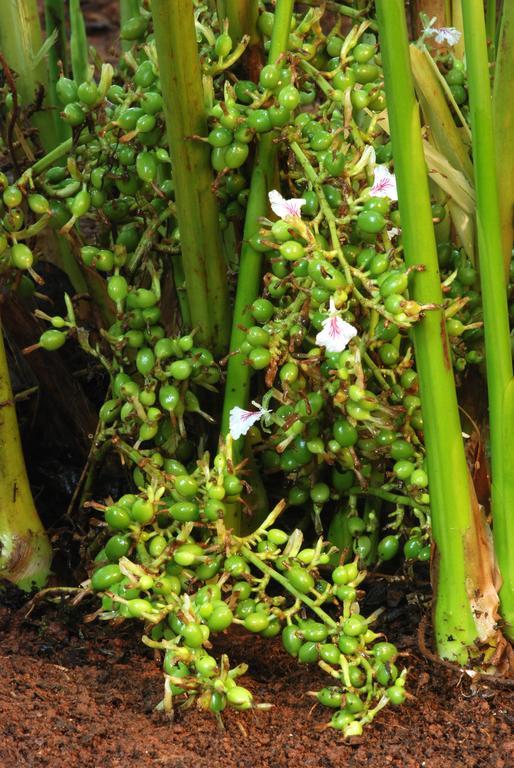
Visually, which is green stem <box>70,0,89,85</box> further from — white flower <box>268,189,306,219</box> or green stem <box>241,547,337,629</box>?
green stem <box>241,547,337,629</box>

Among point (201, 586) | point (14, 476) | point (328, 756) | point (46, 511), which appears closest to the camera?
point (328, 756)

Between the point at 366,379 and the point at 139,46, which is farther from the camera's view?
the point at 139,46

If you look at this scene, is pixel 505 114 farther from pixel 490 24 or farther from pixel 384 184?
pixel 490 24

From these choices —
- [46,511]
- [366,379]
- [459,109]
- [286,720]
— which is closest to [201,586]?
[286,720]

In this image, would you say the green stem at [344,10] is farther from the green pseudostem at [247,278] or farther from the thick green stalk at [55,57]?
the thick green stalk at [55,57]

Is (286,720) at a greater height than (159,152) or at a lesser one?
lesser

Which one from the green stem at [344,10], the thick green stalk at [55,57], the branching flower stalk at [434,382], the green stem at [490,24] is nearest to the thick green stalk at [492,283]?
the branching flower stalk at [434,382]

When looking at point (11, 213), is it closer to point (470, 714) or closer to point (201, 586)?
point (201, 586)

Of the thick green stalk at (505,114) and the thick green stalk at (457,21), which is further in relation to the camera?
the thick green stalk at (457,21)
